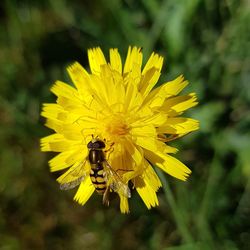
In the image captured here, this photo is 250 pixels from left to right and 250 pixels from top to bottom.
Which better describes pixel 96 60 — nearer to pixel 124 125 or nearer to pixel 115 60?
pixel 115 60

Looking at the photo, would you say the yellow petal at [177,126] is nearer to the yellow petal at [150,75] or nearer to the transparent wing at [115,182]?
the yellow petal at [150,75]

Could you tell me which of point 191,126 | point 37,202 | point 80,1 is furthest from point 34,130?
point 191,126

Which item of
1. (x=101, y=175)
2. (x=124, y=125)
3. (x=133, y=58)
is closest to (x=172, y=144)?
(x=124, y=125)

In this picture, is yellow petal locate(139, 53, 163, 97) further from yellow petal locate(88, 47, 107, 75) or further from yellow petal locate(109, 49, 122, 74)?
yellow petal locate(88, 47, 107, 75)

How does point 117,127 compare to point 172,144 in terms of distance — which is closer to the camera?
point 117,127

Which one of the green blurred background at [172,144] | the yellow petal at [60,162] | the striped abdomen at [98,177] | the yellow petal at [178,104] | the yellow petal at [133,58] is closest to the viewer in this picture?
the striped abdomen at [98,177]

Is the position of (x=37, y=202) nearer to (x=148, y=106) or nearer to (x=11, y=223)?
(x=11, y=223)

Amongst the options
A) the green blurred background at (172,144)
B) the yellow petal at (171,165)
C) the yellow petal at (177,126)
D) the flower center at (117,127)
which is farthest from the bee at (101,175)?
the green blurred background at (172,144)
